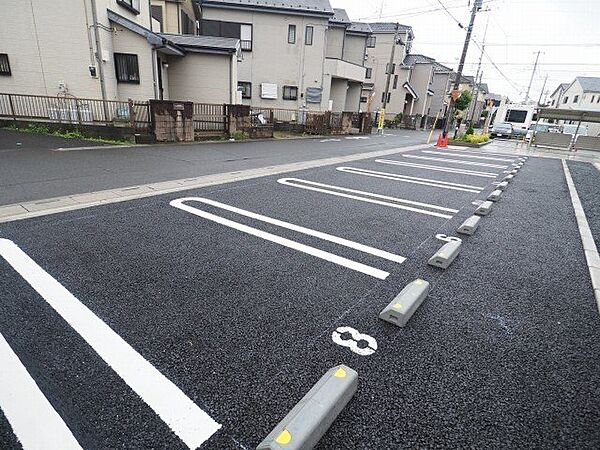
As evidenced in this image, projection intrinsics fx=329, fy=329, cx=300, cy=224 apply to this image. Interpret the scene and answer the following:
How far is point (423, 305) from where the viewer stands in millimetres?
Result: 2658

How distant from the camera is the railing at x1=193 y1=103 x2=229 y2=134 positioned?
1325cm

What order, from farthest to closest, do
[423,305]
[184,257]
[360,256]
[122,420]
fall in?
1. [360,256]
2. [184,257]
3. [423,305]
4. [122,420]

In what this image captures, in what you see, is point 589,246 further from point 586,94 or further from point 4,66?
point 586,94

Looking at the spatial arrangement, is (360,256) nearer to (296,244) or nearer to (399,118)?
(296,244)

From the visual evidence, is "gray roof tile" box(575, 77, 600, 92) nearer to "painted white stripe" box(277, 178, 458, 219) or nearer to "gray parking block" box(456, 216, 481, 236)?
"painted white stripe" box(277, 178, 458, 219)

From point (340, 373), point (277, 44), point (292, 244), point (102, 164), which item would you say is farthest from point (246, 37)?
point (340, 373)

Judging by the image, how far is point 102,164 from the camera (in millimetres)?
7555

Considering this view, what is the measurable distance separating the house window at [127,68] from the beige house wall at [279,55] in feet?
26.9

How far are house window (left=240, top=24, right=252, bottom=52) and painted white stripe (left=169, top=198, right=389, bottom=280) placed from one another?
1809cm

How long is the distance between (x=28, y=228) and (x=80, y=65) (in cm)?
1080

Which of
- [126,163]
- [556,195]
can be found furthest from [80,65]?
[556,195]

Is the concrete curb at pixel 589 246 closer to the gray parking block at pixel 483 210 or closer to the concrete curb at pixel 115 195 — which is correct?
the gray parking block at pixel 483 210

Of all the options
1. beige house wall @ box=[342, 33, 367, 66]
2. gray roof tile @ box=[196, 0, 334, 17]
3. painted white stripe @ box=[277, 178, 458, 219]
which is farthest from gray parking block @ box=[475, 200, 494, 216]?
beige house wall @ box=[342, 33, 367, 66]

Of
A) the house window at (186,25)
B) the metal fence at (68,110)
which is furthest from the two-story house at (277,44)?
the metal fence at (68,110)
